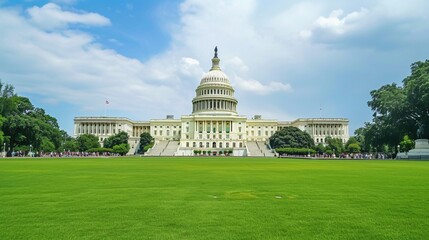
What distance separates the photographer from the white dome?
14500 centimetres

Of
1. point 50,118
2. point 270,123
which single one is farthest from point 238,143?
point 50,118

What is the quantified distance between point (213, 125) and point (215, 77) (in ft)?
72.9

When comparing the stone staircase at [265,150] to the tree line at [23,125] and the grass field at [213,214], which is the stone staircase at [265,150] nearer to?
the tree line at [23,125]

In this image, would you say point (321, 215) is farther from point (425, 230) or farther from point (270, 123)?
point (270, 123)

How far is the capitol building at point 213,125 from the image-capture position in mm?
130375

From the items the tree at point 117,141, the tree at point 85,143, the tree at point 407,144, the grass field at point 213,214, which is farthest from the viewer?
the tree at point 117,141

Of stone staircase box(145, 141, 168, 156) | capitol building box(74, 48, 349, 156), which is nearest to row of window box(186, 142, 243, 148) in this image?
capitol building box(74, 48, 349, 156)

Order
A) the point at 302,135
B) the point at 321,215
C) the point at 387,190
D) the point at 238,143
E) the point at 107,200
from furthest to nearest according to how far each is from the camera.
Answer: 1. the point at 238,143
2. the point at 302,135
3. the point at 387,190
4. the point at 107,200
5. the point at 321,215

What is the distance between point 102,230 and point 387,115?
6880 cm

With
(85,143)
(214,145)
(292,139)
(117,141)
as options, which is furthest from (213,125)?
(85,143)

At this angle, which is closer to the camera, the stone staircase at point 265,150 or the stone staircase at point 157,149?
the stone staircase at point 265,150

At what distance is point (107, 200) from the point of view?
35.5 ft

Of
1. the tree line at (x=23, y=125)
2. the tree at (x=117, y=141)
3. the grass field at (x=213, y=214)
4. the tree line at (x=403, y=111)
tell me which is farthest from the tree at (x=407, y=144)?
the tree at (x=117, y=141)

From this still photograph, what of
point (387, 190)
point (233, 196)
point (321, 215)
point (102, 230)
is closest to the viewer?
point (102, 230)
